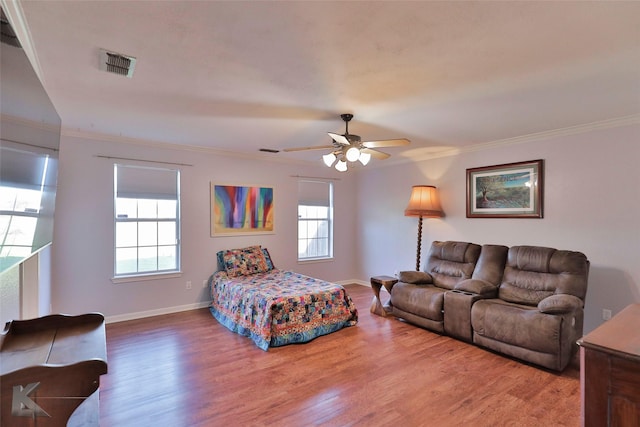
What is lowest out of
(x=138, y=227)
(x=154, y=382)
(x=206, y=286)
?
(x=154, y=382)

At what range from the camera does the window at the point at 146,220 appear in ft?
14.0

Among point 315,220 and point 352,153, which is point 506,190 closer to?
point 352,153

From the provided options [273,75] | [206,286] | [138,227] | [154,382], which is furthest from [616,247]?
[138,227]

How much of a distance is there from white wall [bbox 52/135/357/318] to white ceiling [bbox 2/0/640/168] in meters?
0.75

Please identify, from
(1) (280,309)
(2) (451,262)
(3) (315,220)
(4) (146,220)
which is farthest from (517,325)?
(4) (146,220)

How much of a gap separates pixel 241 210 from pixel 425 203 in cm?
290

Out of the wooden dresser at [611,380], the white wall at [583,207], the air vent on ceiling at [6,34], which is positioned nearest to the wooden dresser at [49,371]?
the air vent on ceiling at [6,34]

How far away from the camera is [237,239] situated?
5172mm

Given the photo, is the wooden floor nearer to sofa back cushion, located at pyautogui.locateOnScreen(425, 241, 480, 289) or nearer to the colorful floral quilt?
the colorful floral quilt

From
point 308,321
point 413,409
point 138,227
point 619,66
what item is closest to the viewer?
point 619,66

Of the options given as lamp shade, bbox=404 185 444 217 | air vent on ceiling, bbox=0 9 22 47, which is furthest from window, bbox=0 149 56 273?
lamp shade, bbox=404 185 444 217

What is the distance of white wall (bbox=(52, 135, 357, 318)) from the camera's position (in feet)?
12.8

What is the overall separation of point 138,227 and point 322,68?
11.5 ft

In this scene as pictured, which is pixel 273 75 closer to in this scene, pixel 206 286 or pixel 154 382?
pixel 154 382
